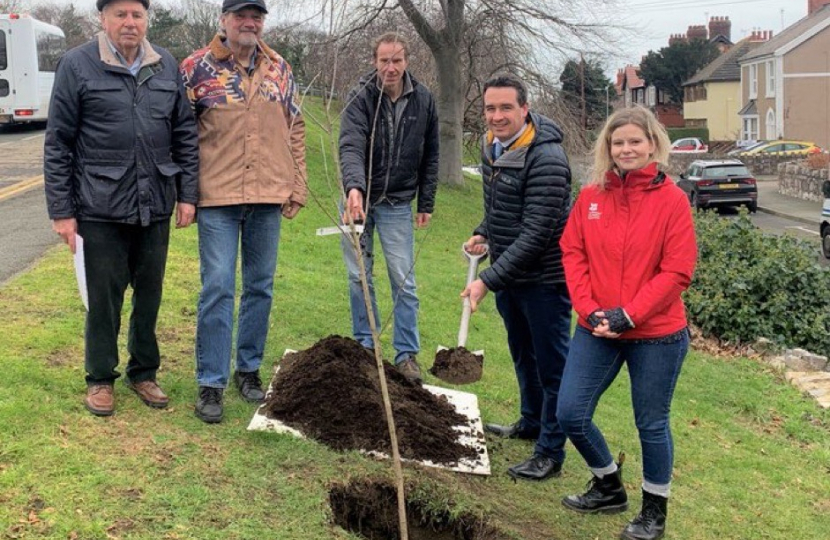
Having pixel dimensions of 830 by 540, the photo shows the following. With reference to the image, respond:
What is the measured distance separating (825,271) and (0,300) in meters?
9.63

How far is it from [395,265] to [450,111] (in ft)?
61.9

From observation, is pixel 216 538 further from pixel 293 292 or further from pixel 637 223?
pixel 293 292

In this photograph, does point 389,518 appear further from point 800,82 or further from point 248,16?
point 800,82

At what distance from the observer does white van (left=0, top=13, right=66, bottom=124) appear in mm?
22703

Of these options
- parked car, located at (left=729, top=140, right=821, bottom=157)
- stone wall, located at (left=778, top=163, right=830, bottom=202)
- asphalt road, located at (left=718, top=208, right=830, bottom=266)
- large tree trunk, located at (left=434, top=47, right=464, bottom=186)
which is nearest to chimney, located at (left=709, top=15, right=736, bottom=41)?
parked car, located at (left=729, top=140, right=821, bottom=157)

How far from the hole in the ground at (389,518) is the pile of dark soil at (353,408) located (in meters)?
0.37

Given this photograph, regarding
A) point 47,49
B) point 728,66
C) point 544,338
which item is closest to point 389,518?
point 544,338

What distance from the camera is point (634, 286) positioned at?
12.8 ft

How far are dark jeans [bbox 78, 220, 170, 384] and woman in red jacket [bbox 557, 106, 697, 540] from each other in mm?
2125

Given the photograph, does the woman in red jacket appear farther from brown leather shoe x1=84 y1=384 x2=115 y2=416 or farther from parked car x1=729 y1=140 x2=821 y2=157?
parked car x1=729 y1=140 x2=821 y2=157

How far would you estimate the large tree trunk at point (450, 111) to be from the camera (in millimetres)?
23234

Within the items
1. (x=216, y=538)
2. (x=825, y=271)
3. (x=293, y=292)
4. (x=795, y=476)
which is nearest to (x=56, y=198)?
(x=216, y=538)

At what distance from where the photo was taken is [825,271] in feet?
36.6

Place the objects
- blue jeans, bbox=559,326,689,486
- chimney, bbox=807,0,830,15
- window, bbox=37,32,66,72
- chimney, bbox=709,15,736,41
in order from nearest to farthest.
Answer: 1. blue jeans, bbox=559,326,689,486
2. window, bbox=37,32,66,72
3. chimney, bbox=807,0,830,15
4. chimney, bbox=709,15,736,41
